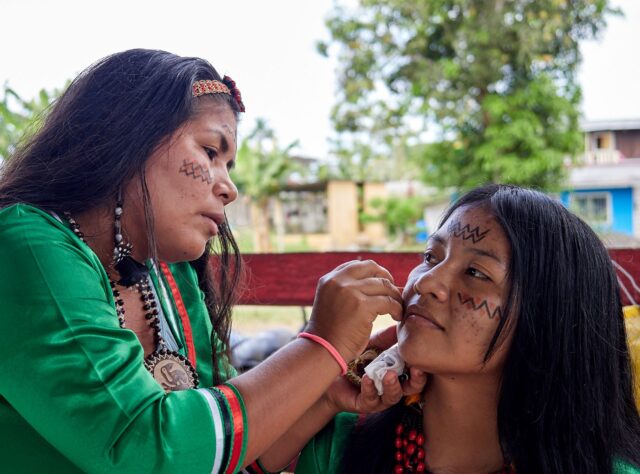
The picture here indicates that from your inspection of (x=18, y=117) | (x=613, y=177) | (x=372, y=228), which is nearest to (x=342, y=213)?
(x=372, y=228)

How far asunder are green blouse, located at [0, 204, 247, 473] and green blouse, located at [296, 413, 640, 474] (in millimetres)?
571

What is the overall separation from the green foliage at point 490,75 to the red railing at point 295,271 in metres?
9.21

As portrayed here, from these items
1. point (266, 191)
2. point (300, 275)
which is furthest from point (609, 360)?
point (266, 191)

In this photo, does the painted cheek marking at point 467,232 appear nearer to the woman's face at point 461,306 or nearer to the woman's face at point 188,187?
the woman's face at point 461,306

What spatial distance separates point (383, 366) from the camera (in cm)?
139

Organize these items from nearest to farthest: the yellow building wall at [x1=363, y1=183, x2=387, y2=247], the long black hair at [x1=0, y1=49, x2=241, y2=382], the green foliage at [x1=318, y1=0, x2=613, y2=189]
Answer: the long black hair at [x1=0, y1=49, x2=241, y2=382] → the green foliage at [x1=318, y1=0, x2=613, y2=189] → the yellow building wall at [x1=363, y1=183, x2=387, y2=247]

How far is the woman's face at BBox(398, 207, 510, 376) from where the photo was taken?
4.21ft

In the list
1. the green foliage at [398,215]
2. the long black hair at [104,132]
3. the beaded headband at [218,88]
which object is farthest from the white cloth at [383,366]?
the green foliage at [398,215]

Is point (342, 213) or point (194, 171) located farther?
point (342, 213)

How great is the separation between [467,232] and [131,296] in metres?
0.84

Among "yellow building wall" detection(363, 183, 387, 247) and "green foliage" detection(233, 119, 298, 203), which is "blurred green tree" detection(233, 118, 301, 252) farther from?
"yellow building wall" detection(363, 183, 387, 247)

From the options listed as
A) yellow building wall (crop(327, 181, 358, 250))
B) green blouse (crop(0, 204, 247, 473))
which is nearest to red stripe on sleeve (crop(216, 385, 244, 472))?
green blouse (crop(0, 204, 247, 473))

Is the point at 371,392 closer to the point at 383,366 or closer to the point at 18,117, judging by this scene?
the point at 383,366

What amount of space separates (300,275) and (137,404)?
1.66 meters
